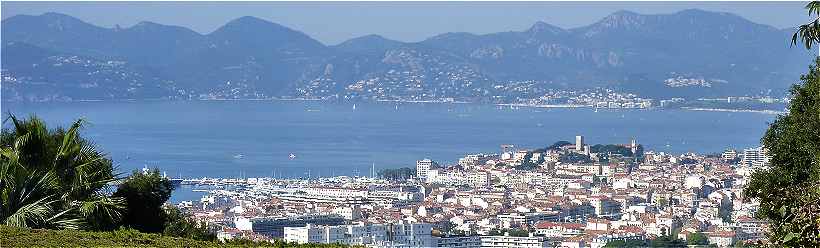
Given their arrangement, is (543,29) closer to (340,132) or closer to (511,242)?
(340,132)

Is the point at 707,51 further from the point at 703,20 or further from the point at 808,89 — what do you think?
the point at 808,89

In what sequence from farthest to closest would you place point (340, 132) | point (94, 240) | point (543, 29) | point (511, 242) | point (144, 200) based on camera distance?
point (543, 29) → point (340, 132) → point (511, 242) → point (144, 200) → point (94, 240)

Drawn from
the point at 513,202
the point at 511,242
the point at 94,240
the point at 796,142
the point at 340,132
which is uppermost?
the point at 796,142

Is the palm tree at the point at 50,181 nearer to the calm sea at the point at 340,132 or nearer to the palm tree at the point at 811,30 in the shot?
the palm tree at the point at 811,30

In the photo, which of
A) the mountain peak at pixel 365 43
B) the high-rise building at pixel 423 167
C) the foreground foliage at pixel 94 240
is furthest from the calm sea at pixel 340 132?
the mountain peak at pixel 365 43

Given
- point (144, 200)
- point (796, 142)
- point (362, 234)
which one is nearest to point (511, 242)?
point (362, 234)

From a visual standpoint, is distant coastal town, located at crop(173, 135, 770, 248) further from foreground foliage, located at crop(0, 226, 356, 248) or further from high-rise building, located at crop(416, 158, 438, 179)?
foreground foliage, located at crop(0, 226, 356, 248)

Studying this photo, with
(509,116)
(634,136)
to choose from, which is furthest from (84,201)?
(509,116)

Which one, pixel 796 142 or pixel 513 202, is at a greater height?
pixel 796 142

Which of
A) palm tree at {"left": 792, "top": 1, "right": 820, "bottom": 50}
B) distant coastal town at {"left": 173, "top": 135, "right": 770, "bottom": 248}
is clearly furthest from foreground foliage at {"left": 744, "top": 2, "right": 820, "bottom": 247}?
distant coastal town at {"left": 173, "top": 135, "right": 770, "bottom": 248}
